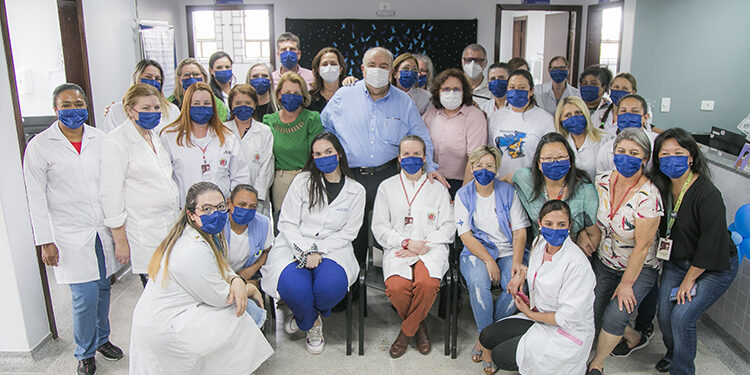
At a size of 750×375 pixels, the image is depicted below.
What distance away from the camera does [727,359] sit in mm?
3207

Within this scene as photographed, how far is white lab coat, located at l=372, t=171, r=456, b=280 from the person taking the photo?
3365 mm

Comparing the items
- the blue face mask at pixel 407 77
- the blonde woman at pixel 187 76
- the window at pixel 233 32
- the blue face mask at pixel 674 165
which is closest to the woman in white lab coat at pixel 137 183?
the blonde woman at pixel 187 76

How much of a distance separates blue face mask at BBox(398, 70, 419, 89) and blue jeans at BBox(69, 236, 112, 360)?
7.27 feet

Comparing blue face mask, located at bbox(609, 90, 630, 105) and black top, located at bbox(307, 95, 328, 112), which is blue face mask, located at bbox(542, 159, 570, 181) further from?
black top, located at bbox(307, 95, 328, 112)

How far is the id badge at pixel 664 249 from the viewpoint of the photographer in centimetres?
288

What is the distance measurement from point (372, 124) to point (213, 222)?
4.54 ft

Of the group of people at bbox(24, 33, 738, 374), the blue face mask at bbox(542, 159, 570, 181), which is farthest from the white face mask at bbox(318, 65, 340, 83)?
the blue face mask at bbox(542, 159, 570, 181)

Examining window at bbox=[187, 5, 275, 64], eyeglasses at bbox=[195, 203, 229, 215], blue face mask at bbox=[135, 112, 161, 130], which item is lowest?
eyeglasses at bbox=[195, 203, 229, 215]

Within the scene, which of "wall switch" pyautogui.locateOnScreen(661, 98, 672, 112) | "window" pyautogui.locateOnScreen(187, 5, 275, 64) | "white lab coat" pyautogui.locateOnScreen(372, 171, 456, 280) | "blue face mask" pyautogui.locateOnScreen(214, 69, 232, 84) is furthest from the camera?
"window" pyautogui.locateOnScreen(187, 5, 275, 64)

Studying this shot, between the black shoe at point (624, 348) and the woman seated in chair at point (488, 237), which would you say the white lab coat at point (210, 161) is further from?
the black shoe at point (624, 348)

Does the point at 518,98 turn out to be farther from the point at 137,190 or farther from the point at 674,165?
the point at 137,190

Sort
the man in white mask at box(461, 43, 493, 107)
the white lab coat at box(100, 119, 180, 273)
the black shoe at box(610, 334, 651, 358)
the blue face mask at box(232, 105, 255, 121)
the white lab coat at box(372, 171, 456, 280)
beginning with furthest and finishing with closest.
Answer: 1. the man in white mask at box(461, 43, 493, 107)
2. the blue face mask at box(232, 105, 255, 121)
3. the white lab coat at box(372, 171, 456, 280)
4. the black shoe at box(610, 334, 651, 358)
5. the white lab coat at box(100, 119, 180, 273)

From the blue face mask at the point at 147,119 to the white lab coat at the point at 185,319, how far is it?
0.77 metres

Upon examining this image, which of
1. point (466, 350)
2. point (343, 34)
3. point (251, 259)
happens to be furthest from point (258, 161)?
point (343, 34)
